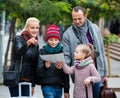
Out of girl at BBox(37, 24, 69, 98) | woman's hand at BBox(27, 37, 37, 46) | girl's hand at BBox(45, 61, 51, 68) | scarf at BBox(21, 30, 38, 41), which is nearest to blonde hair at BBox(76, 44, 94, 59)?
girl at BBox(37, 24, 69, 98)

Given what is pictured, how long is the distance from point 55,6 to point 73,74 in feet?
19.7

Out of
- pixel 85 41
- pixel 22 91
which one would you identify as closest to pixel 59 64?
pixel 85 41

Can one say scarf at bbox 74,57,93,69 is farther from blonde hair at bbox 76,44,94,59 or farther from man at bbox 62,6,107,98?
man at bbox 62,6,107,98

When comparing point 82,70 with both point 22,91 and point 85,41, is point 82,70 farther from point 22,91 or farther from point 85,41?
point 22,91

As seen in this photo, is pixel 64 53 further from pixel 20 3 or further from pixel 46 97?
pixel 20 3

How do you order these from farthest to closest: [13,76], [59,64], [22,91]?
[22,91] → [13,76] → [59,64]

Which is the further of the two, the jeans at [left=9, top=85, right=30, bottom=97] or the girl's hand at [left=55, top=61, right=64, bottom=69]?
the jeans at [left=9, top=85, right=30, bottom=97]

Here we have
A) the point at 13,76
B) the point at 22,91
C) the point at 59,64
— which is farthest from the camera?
the point at 22,91

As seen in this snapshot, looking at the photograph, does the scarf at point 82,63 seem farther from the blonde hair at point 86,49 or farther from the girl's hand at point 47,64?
the girl's hand at point 47,64

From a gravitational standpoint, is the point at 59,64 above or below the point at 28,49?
below

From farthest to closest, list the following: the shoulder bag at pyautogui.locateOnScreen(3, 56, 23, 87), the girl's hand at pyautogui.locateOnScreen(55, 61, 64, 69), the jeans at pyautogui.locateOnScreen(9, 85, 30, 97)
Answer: the jeans at pyautogui.locateOnScreen(9, 85, 30, 97)
the shoulder bag at pyautogui.locateOnScreen(3, 56, 23, 87)
the girl's hand at pyautogui.locateOnScreen(55, 61, 64, 69)

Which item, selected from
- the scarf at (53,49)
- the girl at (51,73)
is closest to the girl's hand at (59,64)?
the girl at (51,73)

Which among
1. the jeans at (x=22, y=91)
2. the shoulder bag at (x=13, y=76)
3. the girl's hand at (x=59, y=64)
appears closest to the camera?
the girl's hand at (x=59, y=64)

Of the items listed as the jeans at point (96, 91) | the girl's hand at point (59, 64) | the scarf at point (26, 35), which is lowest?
the jeans at point (96, 91)
